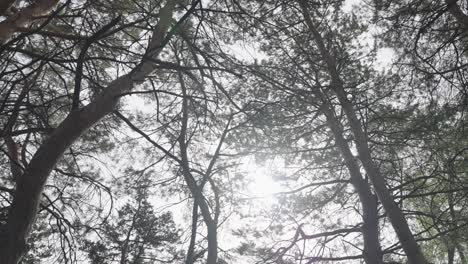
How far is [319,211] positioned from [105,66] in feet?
16.2

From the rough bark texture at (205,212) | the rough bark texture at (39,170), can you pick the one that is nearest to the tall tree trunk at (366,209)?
the rough bark texture at (205,212)

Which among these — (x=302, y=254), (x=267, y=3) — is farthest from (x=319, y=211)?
(x=267, y=3)

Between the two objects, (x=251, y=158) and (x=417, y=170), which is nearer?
(x=417, y=170)

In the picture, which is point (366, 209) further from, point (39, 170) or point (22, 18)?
point (22, 18)

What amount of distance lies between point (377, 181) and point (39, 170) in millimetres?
4099

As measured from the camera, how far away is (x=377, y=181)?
4.20 m

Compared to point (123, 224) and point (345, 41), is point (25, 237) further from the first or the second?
point (123, 224)

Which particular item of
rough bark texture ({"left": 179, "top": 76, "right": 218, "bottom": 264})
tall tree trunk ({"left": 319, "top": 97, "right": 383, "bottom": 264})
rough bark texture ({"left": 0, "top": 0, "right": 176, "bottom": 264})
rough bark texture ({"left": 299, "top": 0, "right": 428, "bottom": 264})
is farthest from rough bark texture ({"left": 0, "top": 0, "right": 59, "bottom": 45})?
tall tree trunk ({"left": 319, "top": 97, "right": 383, "bottom": 264})

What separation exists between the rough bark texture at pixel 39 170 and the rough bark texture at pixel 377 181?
7.63 ft

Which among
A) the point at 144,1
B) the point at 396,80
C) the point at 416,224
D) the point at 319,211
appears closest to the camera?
the point at 144,1

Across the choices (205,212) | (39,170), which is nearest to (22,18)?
(39,170)

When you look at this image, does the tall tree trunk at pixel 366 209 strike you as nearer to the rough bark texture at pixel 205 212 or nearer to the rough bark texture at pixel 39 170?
the rough bark texture at pixel 205 212

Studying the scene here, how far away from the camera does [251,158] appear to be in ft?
18.2

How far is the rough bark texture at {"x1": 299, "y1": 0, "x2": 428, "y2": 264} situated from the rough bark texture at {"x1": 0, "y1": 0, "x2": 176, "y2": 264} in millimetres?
2325
